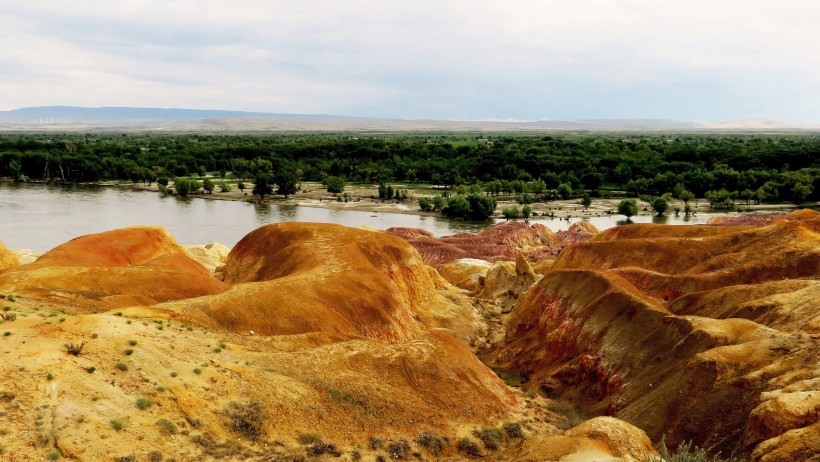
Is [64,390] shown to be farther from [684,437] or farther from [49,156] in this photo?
[49,156]

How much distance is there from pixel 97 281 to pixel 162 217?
84.7 meters

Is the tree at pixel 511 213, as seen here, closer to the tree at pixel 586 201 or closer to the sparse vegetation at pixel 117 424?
the tree at pixel 586 201

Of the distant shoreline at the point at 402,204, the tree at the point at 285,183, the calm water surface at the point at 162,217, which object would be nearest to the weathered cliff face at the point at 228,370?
the calm water surface at the point at 162,217

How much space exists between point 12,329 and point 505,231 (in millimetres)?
72239

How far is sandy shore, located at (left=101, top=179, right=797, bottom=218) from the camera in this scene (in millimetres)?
127312

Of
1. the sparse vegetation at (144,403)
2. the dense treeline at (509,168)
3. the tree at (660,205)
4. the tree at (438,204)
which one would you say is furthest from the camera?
the dense treeline at (509,168)

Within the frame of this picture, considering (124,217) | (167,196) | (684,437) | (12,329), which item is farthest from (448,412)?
(167,196)

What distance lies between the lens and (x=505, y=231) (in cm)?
8806

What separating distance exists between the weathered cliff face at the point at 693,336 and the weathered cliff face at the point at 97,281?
22972 millimetres

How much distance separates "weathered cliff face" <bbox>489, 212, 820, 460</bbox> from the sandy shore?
73.8m

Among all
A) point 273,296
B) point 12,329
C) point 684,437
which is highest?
point 12,329

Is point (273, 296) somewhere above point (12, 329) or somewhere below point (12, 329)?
below

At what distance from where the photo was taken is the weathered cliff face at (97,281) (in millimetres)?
34438

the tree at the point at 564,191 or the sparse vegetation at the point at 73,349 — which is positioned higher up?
the sparse vegetation at the point at 73,349
